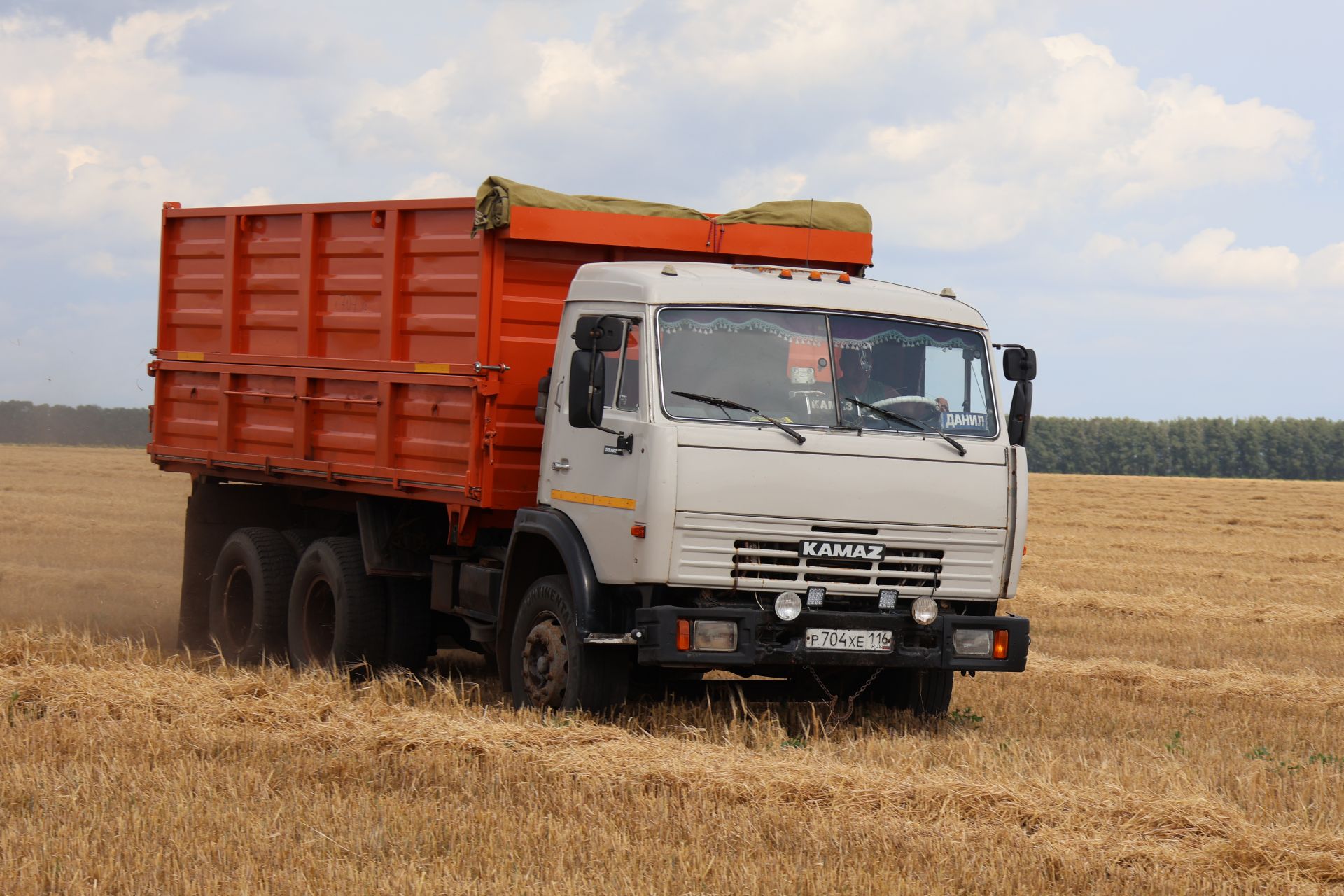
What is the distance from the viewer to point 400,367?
10.7m

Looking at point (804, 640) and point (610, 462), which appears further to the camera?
point (610, 462)

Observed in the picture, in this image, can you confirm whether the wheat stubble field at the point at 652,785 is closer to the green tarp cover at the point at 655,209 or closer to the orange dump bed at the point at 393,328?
the orange dump bed at the point at 393,328

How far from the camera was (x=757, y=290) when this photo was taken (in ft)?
29.5

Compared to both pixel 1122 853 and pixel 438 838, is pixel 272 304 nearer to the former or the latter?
pixel 438 838

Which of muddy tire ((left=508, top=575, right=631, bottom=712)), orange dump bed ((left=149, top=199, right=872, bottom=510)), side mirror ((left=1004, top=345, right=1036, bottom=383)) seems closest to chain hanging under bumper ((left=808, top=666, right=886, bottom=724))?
muddy tire ((left=508, top=575, right=631, bottom=712))

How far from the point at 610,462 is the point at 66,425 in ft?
183

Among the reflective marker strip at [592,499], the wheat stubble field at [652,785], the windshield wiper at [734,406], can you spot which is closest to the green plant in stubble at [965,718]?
the wheat stubble field at [652,785]

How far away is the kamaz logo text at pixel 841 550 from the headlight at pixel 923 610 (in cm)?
36

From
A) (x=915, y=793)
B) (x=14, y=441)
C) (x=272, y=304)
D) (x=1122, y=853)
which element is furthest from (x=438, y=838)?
(x=14, y=441)

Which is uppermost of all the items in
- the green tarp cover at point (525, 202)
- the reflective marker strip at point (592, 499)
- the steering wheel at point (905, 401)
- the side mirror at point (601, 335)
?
the green tarp cover at point (525, 202)

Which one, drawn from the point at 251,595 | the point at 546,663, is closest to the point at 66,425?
the point at 251,595

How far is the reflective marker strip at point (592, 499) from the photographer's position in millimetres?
8570

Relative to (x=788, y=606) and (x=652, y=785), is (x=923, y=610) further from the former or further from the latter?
(x=652, y=785)

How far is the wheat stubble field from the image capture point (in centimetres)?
596
